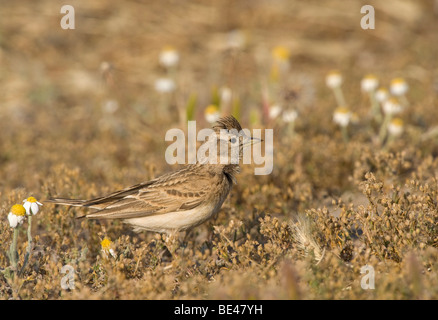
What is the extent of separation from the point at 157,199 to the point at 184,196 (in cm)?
29

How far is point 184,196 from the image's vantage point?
17.4 feet

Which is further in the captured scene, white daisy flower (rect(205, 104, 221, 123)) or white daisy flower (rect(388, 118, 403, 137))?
white daisy flower (rect(205, 104, 221, 123))

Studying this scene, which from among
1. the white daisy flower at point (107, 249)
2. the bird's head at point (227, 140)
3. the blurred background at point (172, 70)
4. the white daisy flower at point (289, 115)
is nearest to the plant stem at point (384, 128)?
the blurred background at point (172, 70)

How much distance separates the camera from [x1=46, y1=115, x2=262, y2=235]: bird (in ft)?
17.2

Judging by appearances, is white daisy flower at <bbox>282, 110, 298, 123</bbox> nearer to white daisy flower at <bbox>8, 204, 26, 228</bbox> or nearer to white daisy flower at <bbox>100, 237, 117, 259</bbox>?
white daisy flower at <bbox>100, 237, 117, 259</bbox>

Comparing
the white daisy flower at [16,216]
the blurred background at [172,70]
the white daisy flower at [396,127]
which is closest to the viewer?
the white daisy flower at [16,216]

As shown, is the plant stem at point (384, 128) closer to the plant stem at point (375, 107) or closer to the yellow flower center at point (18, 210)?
the plant stem at point (375, 107)

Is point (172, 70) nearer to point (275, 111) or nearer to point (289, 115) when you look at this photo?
point (275, 111)

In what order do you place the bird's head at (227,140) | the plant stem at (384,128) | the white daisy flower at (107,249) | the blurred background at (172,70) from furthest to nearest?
1. the blurred background at (172,70)
2. the plant stem at (384,128)
3. the bird's head at (227,140)
4. the white daisy flower at (107,249)

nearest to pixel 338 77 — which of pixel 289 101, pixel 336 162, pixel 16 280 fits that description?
pixel 289 101

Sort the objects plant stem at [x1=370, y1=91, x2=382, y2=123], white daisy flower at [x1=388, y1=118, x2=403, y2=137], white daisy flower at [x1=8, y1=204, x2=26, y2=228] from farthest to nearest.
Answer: plant stem at [x1=370, y1=91, x2=382, y2=123]
white daisy flower at [x1=388, y1=118, x2=403, y2=137]
white daisy flower at [x1=8, y1=204, x2=26, y2=228]

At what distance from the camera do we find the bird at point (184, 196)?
5.23 m

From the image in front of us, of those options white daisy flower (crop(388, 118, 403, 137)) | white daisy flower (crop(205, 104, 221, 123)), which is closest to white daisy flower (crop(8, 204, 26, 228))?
white daisy flower (crop(205, 104, 221, 123))

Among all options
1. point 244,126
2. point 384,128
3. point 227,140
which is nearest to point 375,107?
point 384,128
